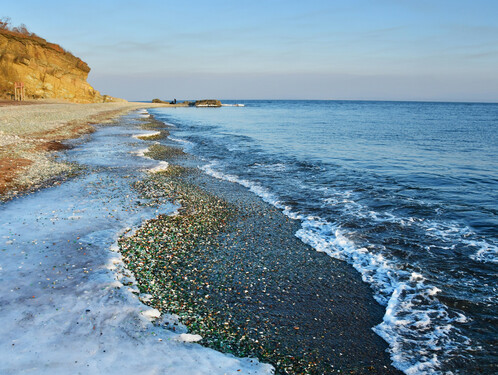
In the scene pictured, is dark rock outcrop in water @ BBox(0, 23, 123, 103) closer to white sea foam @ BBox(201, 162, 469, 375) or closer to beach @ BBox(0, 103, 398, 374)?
beach @ BBox(0, 103, 398, 374)

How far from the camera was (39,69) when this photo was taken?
65500 millimetres

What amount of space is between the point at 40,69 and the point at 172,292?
7710 cm

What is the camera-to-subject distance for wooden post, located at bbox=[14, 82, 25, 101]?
5916cm

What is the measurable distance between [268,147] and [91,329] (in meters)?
26.0

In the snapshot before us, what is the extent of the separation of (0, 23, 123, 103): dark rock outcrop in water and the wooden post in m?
1.54

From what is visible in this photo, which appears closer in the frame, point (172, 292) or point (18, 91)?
point (172, 292)

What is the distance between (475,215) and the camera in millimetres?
12133

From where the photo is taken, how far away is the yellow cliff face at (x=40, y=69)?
2360 inches

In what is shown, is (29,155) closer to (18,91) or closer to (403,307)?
(403,307)

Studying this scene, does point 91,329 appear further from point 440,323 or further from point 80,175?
point 80,175

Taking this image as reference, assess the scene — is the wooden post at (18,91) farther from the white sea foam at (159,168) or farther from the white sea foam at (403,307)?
the white sea foam at (403,307)

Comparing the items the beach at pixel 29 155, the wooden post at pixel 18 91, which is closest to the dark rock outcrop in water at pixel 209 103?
the wooden post at pixel 18 91

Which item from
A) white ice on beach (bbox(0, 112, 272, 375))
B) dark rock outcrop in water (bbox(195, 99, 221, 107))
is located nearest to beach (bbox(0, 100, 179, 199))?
white ice on beach (bbox(0, 112, 272, 375))

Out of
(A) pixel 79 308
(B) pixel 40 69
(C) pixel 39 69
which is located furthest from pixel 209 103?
(A) pixel 79 308
